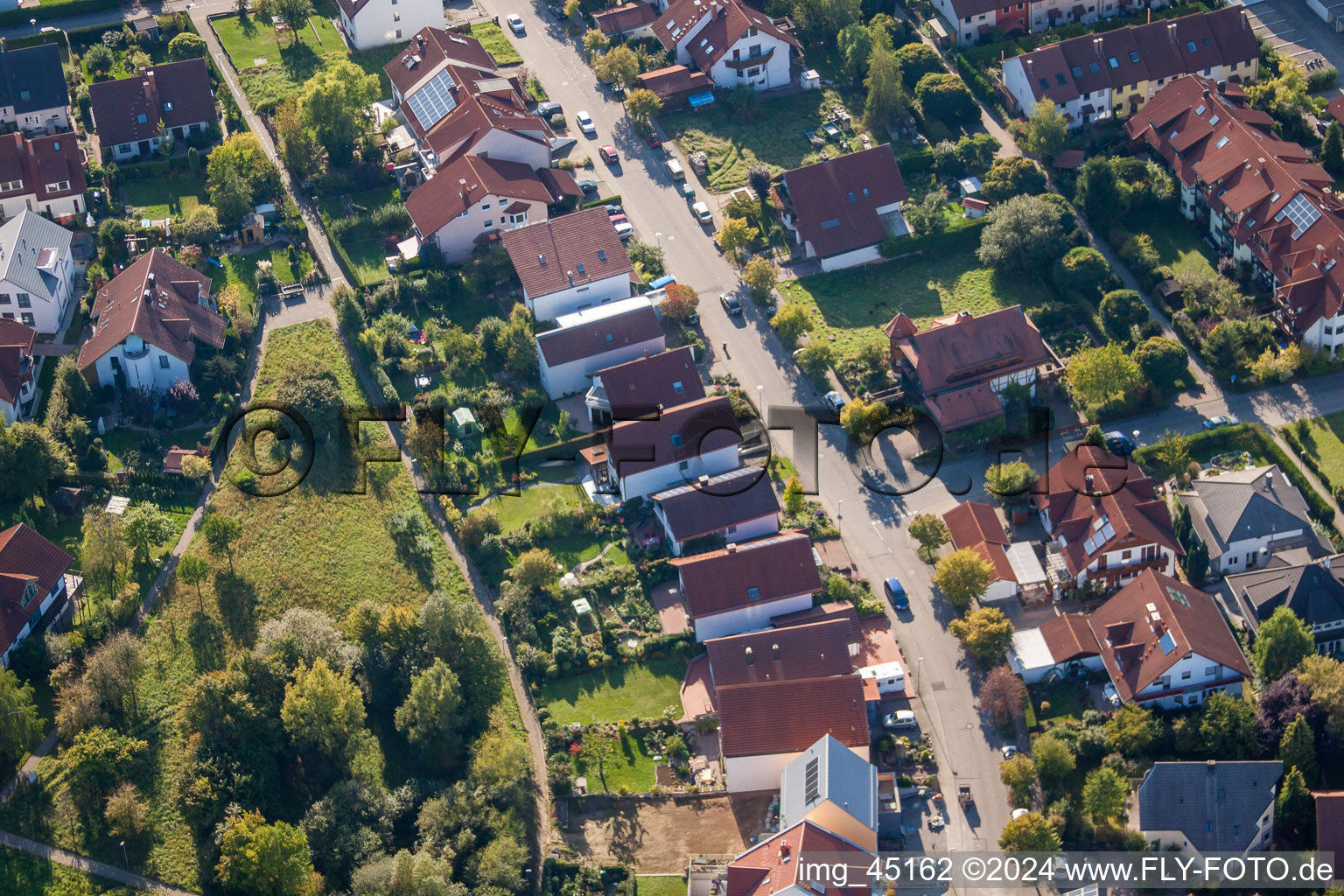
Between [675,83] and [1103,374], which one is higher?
[675,83]

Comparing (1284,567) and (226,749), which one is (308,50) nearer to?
(226,749)

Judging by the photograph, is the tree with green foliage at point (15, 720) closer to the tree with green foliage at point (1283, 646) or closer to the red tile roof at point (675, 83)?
the tree with green foliage at point (1283, 646)

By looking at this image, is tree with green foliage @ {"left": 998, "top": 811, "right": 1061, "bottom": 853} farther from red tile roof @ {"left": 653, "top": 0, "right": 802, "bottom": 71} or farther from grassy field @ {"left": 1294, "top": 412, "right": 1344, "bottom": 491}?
red tile roof @ {"left": 653, "top": 0, "right": 802, "bottom": 71}

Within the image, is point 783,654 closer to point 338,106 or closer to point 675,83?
point 675,83

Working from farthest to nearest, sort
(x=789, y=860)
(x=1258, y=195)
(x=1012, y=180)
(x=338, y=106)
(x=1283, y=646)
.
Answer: (x=338, y=106) → (x=1012, y=180) → (x=1258, y=195) → (x=1283, y=646) → (x=789, y=860)

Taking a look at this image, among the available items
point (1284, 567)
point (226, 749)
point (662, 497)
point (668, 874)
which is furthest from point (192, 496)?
point (1284, 567)

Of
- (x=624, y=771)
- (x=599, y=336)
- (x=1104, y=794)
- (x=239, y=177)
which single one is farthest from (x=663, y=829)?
(x=239, y=177)

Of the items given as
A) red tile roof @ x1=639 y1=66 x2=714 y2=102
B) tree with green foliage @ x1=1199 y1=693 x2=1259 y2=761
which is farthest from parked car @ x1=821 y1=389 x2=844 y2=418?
red tile roof @ x1=639 y1=66 x2=714 y2=102

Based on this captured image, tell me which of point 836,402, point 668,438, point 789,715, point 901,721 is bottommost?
point 901,721
